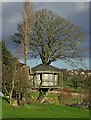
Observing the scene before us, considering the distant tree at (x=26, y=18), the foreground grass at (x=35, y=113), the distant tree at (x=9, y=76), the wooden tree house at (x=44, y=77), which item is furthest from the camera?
the distant tree at (x=26, y=18)

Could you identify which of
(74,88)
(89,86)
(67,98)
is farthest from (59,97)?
(74,88)

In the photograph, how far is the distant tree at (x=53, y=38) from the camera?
139 ft

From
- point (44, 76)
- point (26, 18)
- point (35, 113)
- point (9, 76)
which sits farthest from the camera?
point (26, 18)

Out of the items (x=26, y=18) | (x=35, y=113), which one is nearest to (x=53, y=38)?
(x=26, y=18)

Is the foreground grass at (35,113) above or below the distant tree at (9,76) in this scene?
below

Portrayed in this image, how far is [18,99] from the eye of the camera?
83.9 feet

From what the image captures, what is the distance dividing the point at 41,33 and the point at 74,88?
7767 mm

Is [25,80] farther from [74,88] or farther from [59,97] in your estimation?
[74,88]

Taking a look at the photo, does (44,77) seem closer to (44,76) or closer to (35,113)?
(44,76)

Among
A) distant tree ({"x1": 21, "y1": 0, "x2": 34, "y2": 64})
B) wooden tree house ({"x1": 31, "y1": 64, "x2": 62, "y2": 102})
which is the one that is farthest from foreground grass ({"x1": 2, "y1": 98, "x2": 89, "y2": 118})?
distant tree ({"x1": 21, "y1": 0, "x2": 34, "y2": 64})

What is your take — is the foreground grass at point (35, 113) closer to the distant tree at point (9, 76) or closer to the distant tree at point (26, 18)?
the distant tree at point (9, 76)

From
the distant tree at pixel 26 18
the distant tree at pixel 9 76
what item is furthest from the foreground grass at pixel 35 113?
the distant tree at pixel 26 18

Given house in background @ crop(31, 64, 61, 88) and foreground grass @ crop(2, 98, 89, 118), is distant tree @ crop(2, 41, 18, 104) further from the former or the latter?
house in background @ crop(31, 64, 61, 88)

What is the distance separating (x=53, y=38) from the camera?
4341cm
